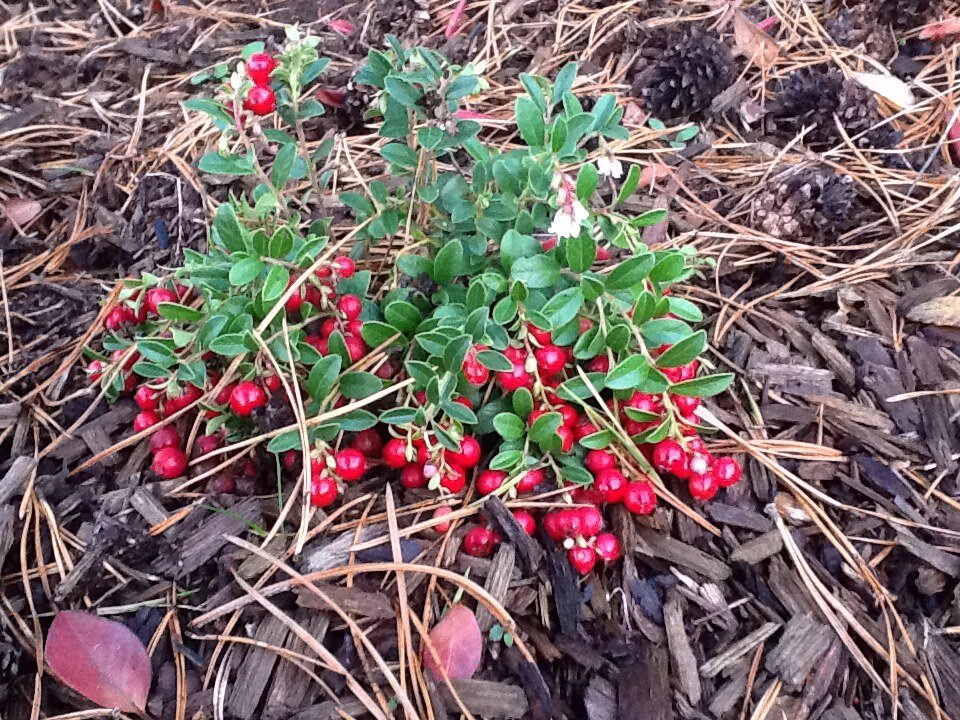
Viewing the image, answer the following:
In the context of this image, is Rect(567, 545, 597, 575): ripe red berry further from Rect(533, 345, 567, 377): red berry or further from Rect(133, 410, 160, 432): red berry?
Rect(133, 410, 160, 432): red berry

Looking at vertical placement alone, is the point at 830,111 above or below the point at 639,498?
above

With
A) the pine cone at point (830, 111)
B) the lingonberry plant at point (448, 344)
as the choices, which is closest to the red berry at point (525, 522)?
the lingonberry plant at point (448, 344)

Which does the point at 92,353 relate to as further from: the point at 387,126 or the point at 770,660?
the point at 770,660

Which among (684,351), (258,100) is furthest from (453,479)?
(258,100)

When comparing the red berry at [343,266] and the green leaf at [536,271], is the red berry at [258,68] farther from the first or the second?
the green leaf at [536,271]

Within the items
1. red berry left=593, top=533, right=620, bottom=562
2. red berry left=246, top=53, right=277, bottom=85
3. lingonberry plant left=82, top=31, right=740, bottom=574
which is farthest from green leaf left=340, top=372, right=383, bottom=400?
red berry left=246, top=53, right=277, bottom=85

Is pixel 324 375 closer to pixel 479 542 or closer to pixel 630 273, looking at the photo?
pixel 479 542
